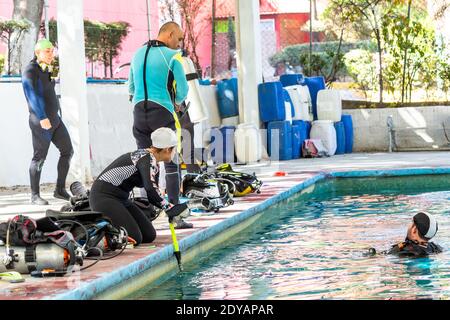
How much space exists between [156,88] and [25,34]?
5756 millimetres

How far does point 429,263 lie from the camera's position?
7531 mm

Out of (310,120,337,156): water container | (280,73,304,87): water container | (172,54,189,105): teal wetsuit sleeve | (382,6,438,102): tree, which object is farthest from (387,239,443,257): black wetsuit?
(382,6,438,102): tree

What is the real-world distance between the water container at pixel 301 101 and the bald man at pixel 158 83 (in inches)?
373

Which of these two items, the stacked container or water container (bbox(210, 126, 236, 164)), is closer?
water container (bbox(210, 126, 236, 164))

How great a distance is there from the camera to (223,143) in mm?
16812

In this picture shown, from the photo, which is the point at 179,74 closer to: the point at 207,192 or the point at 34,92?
the point at 207,192

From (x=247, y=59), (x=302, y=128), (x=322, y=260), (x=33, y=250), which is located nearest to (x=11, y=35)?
(x=247, y=59)

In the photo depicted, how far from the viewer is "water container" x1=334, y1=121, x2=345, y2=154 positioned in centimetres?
1883

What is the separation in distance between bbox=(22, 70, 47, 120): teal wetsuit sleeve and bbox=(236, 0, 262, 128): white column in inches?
291

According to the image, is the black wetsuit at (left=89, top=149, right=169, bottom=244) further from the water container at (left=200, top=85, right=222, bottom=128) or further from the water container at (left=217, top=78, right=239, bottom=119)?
the water container at (left=217, top=78, right=239, bottom=119)
